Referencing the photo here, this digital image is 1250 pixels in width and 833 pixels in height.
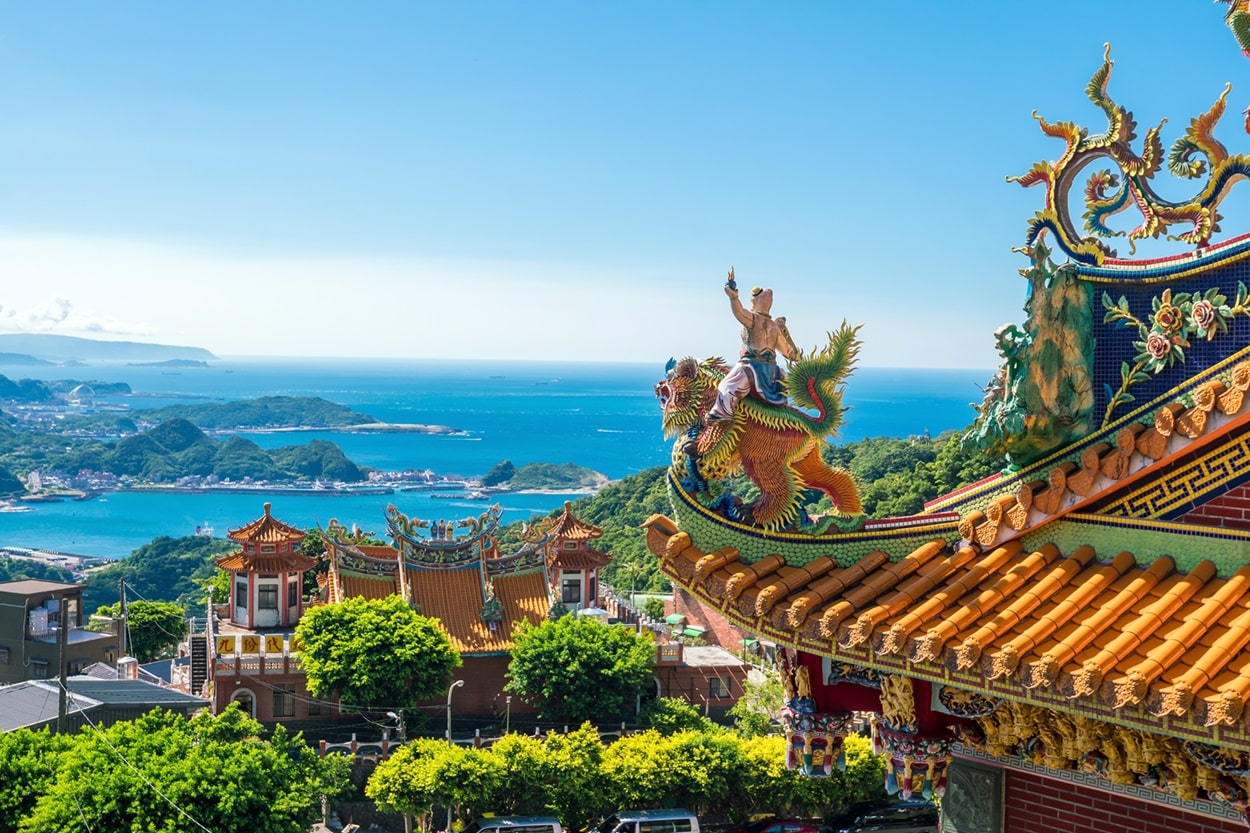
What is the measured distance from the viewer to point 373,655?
101 feet

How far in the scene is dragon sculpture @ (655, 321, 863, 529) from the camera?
8883 millimetres

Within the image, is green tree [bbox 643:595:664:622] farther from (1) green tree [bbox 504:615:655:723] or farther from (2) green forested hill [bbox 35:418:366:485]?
(2) green forested hill [bbox 35:418:366:485]

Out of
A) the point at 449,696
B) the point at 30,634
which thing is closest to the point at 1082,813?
the point at 449,696

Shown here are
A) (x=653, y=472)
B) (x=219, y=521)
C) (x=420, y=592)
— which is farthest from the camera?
(x=219, y=521)

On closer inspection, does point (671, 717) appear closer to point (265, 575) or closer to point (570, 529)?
point (570, 529)

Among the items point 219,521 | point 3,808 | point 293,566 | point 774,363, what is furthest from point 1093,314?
point 219,521

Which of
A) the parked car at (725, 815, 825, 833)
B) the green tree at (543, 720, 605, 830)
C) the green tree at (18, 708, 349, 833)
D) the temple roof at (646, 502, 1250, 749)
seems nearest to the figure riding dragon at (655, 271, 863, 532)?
the temple roof at (646, 502, 1250, 749)

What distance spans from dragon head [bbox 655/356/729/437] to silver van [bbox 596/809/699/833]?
59.5 feet

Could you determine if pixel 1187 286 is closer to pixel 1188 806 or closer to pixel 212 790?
pixel 1188 806

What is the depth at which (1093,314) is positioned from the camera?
27.6 feet

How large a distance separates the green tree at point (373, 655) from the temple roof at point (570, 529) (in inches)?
253

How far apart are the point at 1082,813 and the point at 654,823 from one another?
735 inches

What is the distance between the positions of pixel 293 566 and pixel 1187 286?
30960 mm

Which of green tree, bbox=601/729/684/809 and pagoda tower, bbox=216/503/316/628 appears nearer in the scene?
green tree, bbox=601/729/684/809
